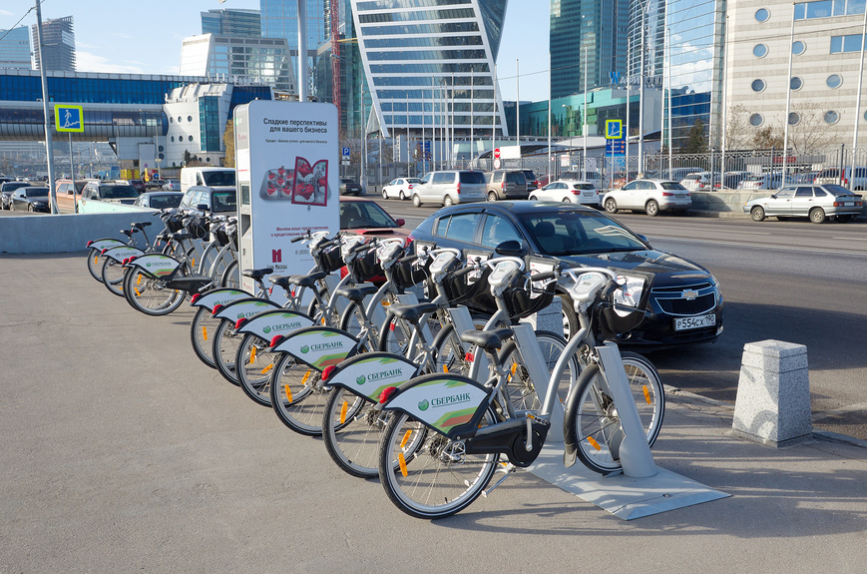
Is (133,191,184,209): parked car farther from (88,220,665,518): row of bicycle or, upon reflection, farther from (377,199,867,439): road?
(88,220,665,518): row of bicycle

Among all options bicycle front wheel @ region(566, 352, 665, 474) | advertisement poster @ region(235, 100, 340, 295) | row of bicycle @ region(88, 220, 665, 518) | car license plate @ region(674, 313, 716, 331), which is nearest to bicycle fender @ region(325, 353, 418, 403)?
row of bicycle @ region(88, 220, 665, 518)

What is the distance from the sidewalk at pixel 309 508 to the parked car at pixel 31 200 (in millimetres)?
39407

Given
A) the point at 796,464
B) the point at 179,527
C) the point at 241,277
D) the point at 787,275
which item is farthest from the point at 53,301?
the point at 787,275

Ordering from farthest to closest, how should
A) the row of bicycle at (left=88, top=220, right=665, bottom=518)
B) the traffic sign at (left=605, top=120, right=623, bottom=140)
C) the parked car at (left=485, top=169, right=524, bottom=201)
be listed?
the traffic sign at (left=605, top=120, right=623, bottom=140) → the parked car at (left=485, top=169, right=524, bottom=201) → the row of bicycle at (left=88, top=220, right=665, bottom=518)

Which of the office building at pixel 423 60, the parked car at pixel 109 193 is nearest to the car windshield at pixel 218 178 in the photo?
the parked car at pixel 109 193

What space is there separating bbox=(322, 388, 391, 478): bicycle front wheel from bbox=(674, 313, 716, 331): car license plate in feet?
12.9

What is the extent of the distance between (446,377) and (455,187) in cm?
3562

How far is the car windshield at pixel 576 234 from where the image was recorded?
8414 mm

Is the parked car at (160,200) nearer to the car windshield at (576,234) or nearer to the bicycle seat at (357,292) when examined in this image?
the car windshield at (576,234)

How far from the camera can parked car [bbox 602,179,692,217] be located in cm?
3303

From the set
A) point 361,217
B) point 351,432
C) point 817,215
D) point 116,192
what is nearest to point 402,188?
point 116,192

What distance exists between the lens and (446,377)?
13.2 feet

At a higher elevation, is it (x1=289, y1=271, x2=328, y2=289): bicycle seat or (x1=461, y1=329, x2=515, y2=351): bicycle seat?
(x1=289, y1=271, x2=328, y2=289): bicycle seat

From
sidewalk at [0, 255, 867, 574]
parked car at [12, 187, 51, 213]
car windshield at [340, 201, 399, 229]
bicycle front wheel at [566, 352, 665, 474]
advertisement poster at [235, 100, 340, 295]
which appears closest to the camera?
sidewalk at [0, 255, 867, 574]
